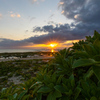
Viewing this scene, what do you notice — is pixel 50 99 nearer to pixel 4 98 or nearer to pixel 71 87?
pixel 71 87

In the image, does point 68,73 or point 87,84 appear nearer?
point 87,84

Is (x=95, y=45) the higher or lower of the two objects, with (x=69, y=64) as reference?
higher

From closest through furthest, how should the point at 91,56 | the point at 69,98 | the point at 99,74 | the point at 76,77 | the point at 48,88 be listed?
the point at 99,74, the point at 91,56, the point at 69,98, the point at 48,88, the point at 76,77

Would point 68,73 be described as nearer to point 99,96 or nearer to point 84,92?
point 84,92

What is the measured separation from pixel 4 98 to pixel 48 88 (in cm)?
84

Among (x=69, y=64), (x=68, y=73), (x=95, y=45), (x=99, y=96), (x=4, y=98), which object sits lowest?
(x=4, y=98)

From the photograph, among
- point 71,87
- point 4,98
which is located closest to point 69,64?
point 71,87

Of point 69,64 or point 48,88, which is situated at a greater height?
point 69,64

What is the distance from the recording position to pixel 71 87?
41.1 inches

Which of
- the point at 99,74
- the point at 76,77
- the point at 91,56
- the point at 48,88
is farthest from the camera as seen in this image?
the point at 76,77

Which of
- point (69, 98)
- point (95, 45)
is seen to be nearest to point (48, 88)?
point (69, 98)

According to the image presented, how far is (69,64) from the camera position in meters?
1.35

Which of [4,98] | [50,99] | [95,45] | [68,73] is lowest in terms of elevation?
[4,98]

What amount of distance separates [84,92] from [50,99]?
1.37 feet
